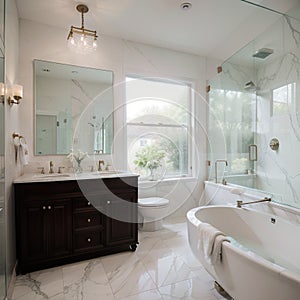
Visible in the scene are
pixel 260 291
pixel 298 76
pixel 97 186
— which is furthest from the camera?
pixel 298 76

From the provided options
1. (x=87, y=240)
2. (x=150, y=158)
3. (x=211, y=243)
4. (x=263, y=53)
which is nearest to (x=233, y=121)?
(x=263, y=53)

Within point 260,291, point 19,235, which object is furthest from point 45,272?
point 260,291

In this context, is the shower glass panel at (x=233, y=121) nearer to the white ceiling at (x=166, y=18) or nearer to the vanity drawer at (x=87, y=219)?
the white ceiling at (x=166, y=18)

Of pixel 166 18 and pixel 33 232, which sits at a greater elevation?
pixel 166 18

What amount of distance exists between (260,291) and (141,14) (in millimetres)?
2931

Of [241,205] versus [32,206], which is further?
[241,205]

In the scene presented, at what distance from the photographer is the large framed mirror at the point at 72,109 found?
267 cm

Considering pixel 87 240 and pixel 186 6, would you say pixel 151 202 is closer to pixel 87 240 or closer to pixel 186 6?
pixel 87 240

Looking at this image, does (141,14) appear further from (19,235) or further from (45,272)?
(45,272)

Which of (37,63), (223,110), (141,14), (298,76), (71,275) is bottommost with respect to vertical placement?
(71,275)

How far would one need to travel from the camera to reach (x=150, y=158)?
135 inches

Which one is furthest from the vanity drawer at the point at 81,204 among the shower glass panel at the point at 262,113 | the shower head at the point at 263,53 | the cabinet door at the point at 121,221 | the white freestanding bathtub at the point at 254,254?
the shower head at the point at 263,53

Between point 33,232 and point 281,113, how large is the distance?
3.28 m

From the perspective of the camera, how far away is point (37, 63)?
262cm
